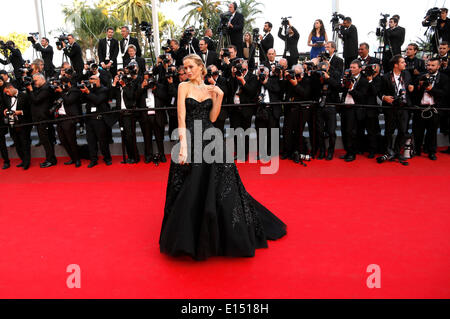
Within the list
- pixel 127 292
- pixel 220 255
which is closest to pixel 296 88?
pixel 220 255

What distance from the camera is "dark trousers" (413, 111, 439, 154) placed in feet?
22.2

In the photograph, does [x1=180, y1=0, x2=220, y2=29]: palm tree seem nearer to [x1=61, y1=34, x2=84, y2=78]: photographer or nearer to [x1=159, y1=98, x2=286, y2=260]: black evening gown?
[x1=61, y1=34, x2=84, y2=78]: photographer

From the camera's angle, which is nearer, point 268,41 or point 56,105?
point 56,105

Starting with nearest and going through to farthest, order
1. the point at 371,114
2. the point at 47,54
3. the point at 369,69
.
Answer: the point at 369,69
the point at 371,114
the point at 47,54

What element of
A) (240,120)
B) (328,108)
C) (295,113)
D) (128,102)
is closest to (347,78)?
(328,108)

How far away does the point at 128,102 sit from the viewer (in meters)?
7.23

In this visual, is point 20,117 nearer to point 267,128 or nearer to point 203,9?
point 267,128

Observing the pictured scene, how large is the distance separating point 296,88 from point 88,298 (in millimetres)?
5020

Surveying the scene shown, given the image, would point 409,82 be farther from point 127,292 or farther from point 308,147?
point 127,292

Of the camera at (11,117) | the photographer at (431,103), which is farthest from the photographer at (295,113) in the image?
the camera at (11,117)

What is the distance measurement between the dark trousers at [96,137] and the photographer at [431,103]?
214 inches

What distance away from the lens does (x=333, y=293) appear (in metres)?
3.03

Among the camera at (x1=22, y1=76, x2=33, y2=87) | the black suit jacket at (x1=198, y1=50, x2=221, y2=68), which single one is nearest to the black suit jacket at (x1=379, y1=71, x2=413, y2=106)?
the black suit jacket at (x1=198, y1=50, x2=221, y2=68)

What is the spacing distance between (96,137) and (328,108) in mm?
4199
